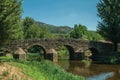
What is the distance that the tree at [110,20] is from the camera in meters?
69.3

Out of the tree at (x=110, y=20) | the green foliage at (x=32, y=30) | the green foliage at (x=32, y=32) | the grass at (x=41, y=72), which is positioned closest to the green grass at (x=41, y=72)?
the grass at (x=41, y=72)

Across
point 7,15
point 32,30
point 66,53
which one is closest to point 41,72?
point 7,15

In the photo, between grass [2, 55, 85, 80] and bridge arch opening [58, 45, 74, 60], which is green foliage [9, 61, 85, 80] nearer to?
grass [2, 55, 85, 80]

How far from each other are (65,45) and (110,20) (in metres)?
11.3

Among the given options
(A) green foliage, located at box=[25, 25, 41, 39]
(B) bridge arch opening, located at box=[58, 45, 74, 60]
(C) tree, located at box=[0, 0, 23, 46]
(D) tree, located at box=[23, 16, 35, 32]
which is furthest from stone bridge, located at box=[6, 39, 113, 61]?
(D) tree, located at box=[23, 16, 35, 32]

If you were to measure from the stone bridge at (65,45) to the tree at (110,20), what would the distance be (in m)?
3.94

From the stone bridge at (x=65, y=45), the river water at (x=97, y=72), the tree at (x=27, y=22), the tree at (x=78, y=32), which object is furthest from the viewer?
the tree at (x=78, y=32)

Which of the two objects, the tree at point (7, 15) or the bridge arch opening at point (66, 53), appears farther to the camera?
the bridge arch opening at point (66, 53)

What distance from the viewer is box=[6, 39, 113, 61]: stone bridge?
217ft

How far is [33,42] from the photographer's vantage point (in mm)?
66938

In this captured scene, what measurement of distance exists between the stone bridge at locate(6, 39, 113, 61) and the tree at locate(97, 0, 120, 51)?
394cm

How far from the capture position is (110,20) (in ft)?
229

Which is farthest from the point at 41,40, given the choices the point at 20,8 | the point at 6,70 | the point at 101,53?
the point at 6,70

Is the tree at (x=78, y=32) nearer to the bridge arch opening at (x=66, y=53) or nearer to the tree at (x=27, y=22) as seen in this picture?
the bridge arch opening at (x=66, y=53)
